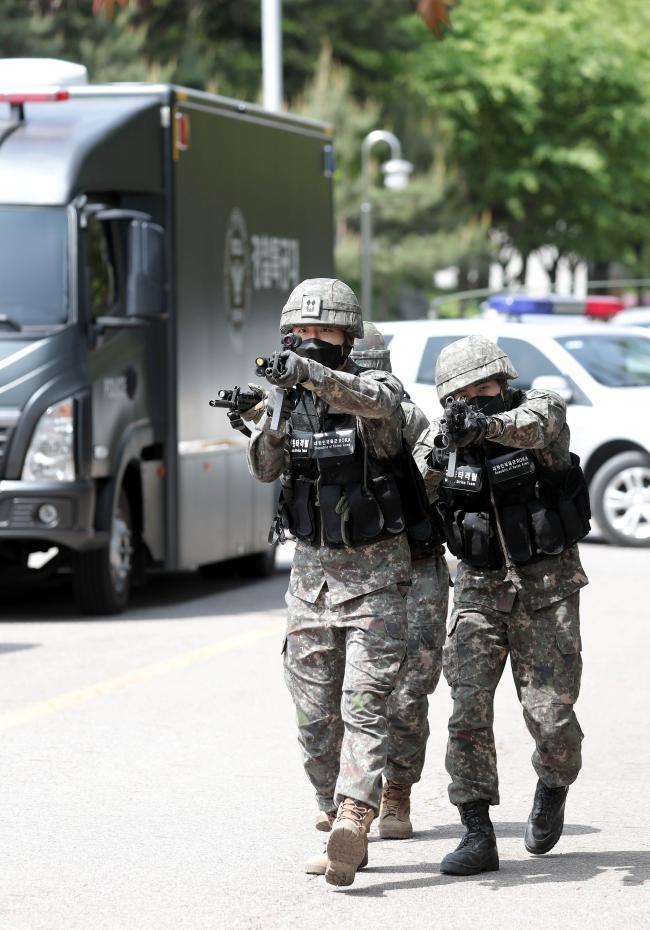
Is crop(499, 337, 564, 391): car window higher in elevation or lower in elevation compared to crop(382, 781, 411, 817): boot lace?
higher

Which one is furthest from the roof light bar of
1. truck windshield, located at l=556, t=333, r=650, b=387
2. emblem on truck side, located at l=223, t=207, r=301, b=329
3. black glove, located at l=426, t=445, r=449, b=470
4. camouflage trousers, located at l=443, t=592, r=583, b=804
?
camouflage trousers, located at l=443, t=592, r=583, b=804

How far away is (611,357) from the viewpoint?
16.4 meters

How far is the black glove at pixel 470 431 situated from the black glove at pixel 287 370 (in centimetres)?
45

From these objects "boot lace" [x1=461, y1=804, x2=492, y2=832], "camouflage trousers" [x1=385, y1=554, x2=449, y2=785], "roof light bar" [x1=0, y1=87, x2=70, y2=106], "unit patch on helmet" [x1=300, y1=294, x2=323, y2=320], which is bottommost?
"boot lace" [x1=461, y1=804, x2=492, y2=832]

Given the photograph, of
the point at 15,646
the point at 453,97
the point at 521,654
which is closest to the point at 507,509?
the point at 521,654

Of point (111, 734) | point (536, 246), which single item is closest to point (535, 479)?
point (111, 734)

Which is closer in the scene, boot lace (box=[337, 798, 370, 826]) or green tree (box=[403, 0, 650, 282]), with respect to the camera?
boot lace (box=[337, 798, 370, 826])

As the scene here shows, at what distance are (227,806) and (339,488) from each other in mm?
1501

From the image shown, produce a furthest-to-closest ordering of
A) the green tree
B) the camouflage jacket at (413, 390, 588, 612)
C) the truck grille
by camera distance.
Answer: the green tree → the truck grille → the camouflage jacket at (413, 390, 588, 612)

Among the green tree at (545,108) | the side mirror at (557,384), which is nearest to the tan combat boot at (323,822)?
the side mirror at (557,384)

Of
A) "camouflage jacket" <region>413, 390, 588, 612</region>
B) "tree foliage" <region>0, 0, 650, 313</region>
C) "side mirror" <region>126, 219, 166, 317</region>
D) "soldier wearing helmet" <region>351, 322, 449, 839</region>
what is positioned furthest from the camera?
"tree foliage" <region>0, 0, 650, 313</region>

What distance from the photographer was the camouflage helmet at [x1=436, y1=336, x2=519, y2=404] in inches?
217

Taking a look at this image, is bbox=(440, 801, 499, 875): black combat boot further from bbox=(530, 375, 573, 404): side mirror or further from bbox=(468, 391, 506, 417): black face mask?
bbox=(530, 375, 573, 404): side mirror

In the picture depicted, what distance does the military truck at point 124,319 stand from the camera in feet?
36.1
